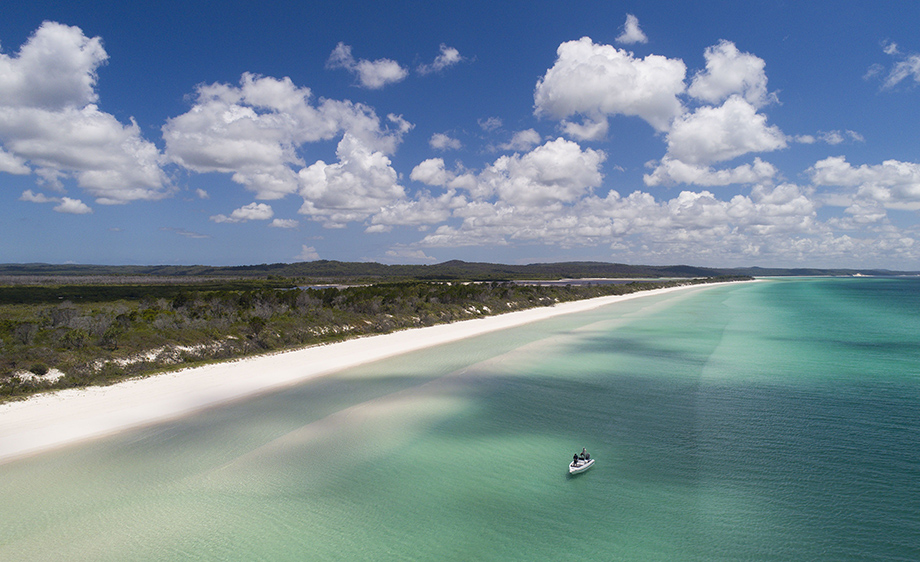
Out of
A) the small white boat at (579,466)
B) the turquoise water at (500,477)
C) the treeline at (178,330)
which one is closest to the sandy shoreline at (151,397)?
the turquoise water at (500,477)

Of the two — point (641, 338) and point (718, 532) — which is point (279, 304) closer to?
point (641, 338)

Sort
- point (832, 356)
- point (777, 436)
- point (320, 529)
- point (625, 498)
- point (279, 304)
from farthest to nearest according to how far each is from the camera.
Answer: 1. point (279, 304)
2. point (832, 356)
3. point (777, 436)
4. point (625, 498)
5. point (320, 529)

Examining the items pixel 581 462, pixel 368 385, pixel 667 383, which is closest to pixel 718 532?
pixel 581 462

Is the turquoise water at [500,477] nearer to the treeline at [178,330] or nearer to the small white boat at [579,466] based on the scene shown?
the small white boat at [579,466]

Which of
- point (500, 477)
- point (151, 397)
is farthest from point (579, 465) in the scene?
point (151, 397)

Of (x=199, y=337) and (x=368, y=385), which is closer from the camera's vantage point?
(x=368, y=385)
